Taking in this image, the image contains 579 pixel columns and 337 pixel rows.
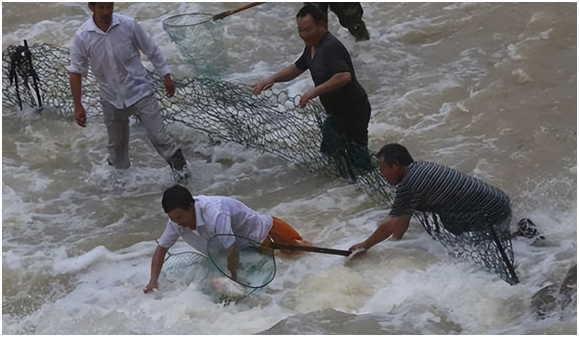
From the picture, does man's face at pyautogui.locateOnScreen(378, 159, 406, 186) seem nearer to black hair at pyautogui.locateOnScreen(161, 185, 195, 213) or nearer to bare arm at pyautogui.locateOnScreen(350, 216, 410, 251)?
bare arm at pyautogui.locateOnScreen(350, 216, 410, 251)

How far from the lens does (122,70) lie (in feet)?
22.5

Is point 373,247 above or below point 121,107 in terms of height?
below

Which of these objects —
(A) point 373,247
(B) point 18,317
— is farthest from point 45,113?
(A) point 373,247

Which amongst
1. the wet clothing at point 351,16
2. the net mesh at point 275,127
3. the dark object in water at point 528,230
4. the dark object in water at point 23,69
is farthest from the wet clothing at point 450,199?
the wet clothing at point 351,16

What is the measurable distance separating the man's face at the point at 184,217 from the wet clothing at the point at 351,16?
488 centimetres

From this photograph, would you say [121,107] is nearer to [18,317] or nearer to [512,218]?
[18,317]

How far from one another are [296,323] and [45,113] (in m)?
4.21

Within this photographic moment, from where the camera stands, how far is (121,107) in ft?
22.9

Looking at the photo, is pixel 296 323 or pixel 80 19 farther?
pixel 80 19

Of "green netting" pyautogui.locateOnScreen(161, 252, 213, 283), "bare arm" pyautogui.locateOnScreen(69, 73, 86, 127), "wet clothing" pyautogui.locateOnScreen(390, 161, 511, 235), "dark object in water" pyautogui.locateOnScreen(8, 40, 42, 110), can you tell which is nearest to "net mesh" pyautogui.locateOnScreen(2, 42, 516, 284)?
"dark object in water" pyautogui.locateOnScreen(8, 40, 42, 110)

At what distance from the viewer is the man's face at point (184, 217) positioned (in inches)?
210

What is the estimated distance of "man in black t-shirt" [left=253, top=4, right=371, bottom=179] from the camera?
6.55 meters

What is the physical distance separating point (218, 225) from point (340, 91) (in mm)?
1684

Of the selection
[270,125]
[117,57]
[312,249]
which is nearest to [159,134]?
[117,57]
